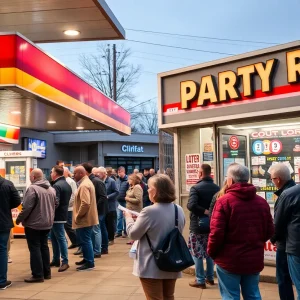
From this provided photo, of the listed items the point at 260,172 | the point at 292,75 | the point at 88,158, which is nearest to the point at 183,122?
the point at 260,172

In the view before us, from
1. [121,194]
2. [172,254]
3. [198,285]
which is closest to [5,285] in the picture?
[198,285]

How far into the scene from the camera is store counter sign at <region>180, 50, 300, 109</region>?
253 inches

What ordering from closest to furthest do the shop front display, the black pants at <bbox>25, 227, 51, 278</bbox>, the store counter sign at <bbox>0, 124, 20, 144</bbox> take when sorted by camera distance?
the shop front display
the black pants at <bbox>25, 227, 51, 278</bbox>
the store counter sign at <bbox>0, 124, 20, 144</bbox>

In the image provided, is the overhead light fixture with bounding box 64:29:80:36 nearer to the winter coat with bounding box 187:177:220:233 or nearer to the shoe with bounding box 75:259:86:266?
the shoe with bounding box 75:259:86:266

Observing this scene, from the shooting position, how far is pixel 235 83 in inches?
280

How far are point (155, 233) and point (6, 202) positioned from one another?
3425 mm

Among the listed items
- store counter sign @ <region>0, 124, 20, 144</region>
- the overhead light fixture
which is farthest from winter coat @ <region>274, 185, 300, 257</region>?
store counter sign @ <region>0, 124, 20, 144</region>

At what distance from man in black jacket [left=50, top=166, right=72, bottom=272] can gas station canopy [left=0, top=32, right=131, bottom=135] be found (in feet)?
5.39

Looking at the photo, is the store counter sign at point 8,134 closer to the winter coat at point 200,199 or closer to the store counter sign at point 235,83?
the store counter sign at point 235,83

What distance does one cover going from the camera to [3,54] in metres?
7.42

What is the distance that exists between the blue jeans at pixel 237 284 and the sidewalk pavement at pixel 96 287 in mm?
2021

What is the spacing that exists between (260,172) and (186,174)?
1298 mm

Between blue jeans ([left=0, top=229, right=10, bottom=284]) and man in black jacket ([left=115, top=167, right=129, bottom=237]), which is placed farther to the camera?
man in black jacket ([left=115, top=167, right=129, bottom=237])

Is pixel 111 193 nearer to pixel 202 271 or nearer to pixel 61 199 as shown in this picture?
pixel 61 199
